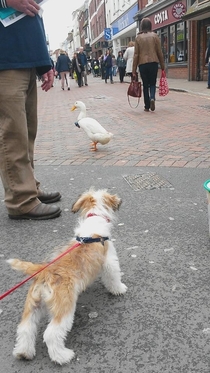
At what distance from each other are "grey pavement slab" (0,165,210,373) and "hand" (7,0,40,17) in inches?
70.5

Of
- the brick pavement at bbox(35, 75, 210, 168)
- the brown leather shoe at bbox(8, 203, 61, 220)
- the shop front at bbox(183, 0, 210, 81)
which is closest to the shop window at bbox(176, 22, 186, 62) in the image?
the shop front at bbox(183, 0, 210, 81)

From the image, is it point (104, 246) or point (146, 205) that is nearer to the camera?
point (104, 246)

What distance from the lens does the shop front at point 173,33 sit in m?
20.8

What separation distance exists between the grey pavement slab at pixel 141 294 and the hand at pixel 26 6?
5.87ft

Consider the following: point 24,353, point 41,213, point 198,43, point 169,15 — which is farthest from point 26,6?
point 169,15

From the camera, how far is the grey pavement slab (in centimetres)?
179

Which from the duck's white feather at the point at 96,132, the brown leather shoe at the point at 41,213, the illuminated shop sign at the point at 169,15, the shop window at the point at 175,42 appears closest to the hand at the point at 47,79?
the brown leather shoe at the point at 41,213

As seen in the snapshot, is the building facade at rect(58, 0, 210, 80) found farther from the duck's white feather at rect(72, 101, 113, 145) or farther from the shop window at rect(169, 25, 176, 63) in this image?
the duck's white feather at rect(72, 101, 113, 145)

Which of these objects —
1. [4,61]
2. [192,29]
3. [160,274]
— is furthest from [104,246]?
[192,29]

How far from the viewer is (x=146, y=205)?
3711mm

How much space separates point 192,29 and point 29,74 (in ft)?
59.4

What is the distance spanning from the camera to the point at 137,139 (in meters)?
6.77

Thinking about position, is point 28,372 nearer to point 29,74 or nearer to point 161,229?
point 161,229

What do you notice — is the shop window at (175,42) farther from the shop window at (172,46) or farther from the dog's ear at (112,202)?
the dog's ear at (112,202)
